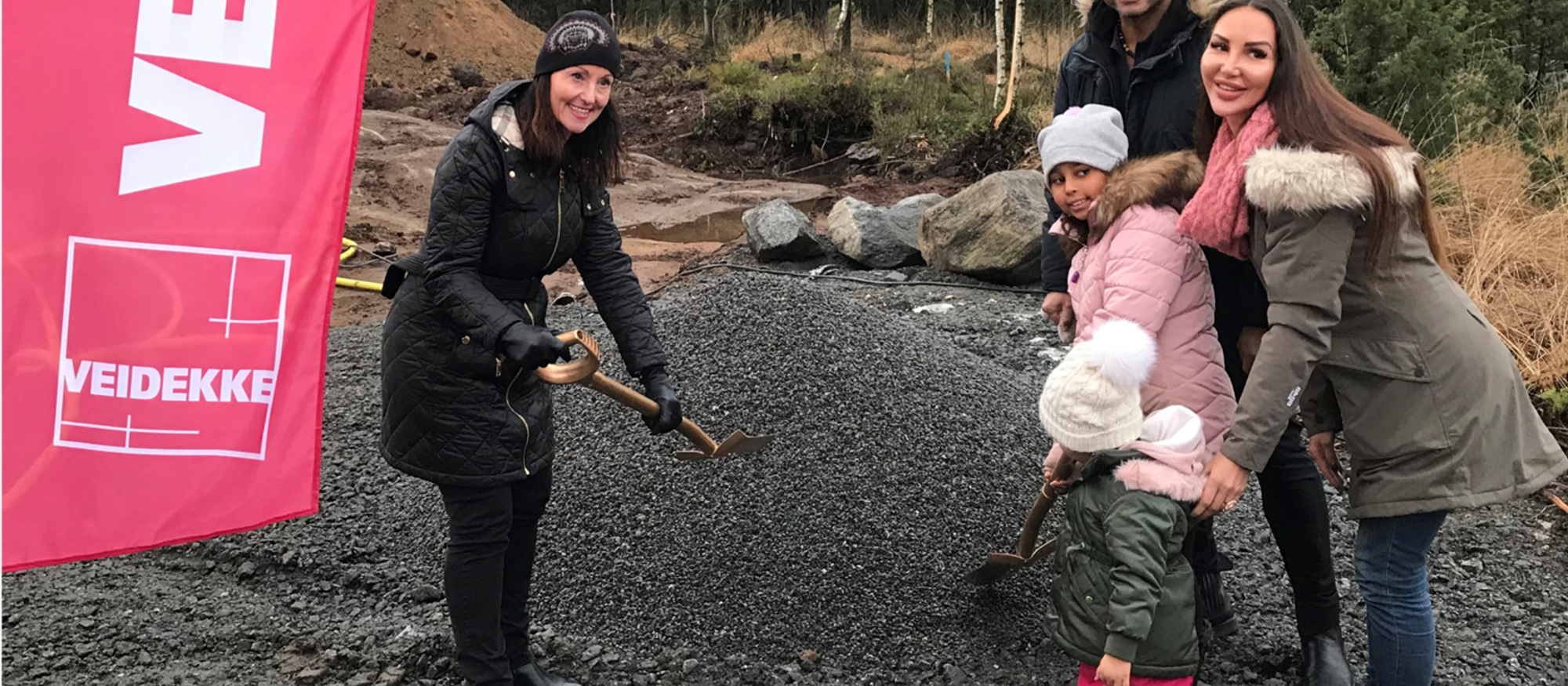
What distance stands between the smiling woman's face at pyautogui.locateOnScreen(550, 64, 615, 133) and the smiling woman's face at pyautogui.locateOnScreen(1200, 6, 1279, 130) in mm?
1033

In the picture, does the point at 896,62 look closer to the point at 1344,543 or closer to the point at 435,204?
the point at 1344,543

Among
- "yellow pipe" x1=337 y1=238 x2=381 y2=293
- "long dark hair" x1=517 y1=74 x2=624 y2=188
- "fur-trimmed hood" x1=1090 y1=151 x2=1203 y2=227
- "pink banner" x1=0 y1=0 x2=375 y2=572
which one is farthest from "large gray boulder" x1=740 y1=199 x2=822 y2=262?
"pink banner" x1=0 y1=0 x2=375 y2=572

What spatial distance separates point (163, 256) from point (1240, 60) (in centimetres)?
164

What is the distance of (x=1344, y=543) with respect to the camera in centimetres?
319

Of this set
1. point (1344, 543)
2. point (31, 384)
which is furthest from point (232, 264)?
point (1344, 543)

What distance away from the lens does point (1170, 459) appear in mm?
1905

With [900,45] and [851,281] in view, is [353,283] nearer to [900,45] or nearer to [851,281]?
[851,281]

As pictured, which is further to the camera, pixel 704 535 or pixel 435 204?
pixel 704 535

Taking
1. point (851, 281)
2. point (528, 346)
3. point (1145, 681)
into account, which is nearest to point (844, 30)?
point (851, 281)

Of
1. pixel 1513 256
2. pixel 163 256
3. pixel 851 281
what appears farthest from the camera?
pixel 851 281

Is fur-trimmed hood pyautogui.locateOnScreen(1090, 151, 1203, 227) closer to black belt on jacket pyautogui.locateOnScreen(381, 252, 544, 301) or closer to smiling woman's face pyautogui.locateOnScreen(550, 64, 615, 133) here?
smiling woman's face pyautogui.locateOnScreen(550, 64, 615, 133)

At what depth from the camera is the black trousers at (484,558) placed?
2180mm

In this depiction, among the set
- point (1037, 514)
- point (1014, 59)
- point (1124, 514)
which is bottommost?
point (1037, 514)

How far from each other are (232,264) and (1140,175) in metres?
1.46
